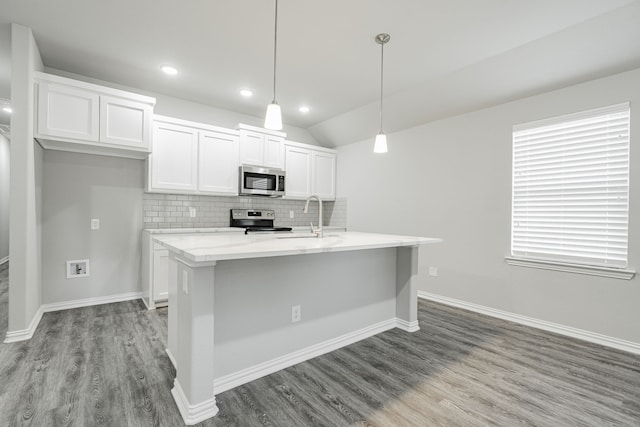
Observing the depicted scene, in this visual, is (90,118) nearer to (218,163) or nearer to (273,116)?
(218,163)

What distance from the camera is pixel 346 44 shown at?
272cm

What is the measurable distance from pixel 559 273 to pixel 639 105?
1.59m

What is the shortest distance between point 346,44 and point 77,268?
150 inches

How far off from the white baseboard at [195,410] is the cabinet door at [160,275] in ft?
6.22

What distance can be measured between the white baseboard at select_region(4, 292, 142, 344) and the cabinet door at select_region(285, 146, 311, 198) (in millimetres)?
2604

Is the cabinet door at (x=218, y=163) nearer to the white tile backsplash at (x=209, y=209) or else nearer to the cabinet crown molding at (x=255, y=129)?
the cabinet crown molding at (x=255, y=129)

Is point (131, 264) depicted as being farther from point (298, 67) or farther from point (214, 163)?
point (298, 67)

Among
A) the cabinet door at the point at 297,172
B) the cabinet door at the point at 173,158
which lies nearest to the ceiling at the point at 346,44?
the cabinet door at the point at 173,158

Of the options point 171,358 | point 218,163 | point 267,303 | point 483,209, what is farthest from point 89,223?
point 483,209

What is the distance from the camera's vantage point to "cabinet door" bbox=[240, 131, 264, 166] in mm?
4320

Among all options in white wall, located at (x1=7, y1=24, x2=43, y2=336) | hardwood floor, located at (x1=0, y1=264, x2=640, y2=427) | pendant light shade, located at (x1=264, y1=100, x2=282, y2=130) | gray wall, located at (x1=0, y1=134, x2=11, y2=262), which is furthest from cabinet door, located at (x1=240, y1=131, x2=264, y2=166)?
gray wall, located at (x1=0, y1=134, x2=11, y2=262)

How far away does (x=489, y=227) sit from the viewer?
11.3 feet

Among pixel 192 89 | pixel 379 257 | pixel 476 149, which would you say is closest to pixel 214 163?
pixel 192 89

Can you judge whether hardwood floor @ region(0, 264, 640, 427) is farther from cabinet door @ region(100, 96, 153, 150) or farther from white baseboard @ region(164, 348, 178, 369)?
cabinet door @ region(100, 96, 153, 150)
